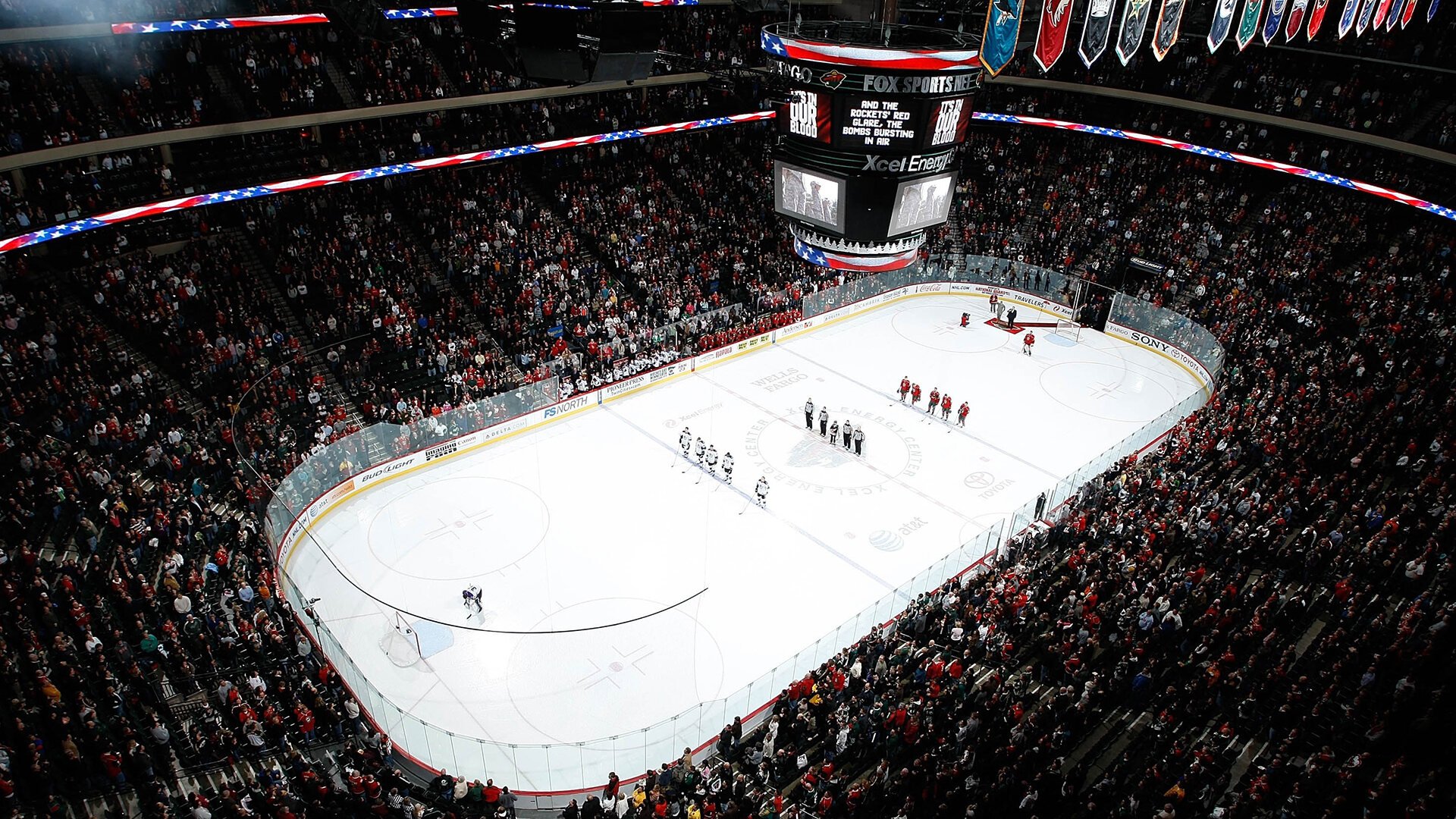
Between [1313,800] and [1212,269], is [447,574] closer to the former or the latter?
[1313,800]

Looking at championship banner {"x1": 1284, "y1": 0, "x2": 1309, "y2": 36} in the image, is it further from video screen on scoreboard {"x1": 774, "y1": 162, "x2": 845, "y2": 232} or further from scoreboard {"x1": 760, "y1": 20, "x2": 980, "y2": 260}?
video screen on scoreboard {"x1": 774, "y1": 162, "x2": 845, "y2": 232}

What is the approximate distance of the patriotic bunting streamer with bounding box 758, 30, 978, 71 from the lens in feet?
53.2

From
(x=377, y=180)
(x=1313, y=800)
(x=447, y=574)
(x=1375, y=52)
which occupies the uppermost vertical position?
(x=1375, y=52)

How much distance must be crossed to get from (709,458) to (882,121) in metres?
10.8

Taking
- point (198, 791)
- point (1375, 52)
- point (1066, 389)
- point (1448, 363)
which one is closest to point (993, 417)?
point (1066, 389)

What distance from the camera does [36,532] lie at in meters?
16.5

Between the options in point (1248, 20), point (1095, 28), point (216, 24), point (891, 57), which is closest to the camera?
point (891, 57)

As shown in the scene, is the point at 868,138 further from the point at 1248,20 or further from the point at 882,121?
the point at 1248,20

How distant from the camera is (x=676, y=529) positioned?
864 inches

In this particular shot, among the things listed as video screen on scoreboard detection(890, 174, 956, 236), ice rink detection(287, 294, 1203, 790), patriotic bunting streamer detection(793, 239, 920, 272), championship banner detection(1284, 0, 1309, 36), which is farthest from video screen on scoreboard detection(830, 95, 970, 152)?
ice rink detection(287, 294, 1203, 790)

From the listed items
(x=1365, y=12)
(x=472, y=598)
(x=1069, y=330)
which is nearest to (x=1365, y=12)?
(x=1365, y=12)

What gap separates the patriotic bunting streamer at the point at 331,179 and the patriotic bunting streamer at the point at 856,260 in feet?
49.7

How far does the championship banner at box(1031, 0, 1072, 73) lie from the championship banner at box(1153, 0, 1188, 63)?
227 cm

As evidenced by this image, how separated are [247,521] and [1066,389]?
81.5 feet
